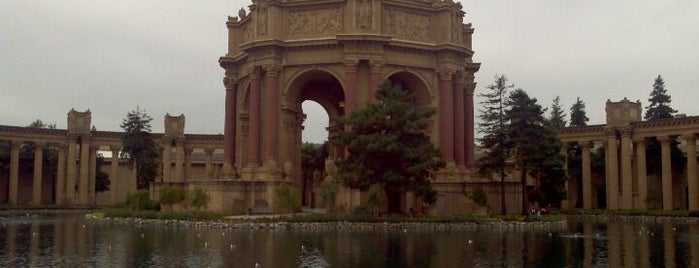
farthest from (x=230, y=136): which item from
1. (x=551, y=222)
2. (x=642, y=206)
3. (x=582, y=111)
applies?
(x=582, y=111)

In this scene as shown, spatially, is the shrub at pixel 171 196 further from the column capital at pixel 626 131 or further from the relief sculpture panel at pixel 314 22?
the column capital at pixel 626 131

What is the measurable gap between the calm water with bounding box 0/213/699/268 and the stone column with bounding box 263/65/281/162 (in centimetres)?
1537

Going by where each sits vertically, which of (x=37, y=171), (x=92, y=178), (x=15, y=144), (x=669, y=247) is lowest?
(x=669, y=247)

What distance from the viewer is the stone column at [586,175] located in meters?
65.1

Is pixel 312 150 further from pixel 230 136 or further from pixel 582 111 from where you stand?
pixel 582 111

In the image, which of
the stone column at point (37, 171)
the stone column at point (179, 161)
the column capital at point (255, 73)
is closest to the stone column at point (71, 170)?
the stone column at point (37, 171)

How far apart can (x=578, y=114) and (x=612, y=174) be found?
22362mm

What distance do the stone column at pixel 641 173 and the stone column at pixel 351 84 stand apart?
2663 centimetres

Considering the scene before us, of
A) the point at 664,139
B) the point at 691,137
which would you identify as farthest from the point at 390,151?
the point at 664,139

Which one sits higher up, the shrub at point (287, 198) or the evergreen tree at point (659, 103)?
the evergreen tree at point (659, 103)

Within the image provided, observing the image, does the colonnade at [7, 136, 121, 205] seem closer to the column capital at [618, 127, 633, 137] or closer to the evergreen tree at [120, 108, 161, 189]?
the evergreen tree at [120, 108, 161, 189]

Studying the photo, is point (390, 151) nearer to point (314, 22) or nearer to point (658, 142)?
point (314, 22)

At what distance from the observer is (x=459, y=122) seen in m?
52.9

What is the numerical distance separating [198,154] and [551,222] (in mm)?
59901
